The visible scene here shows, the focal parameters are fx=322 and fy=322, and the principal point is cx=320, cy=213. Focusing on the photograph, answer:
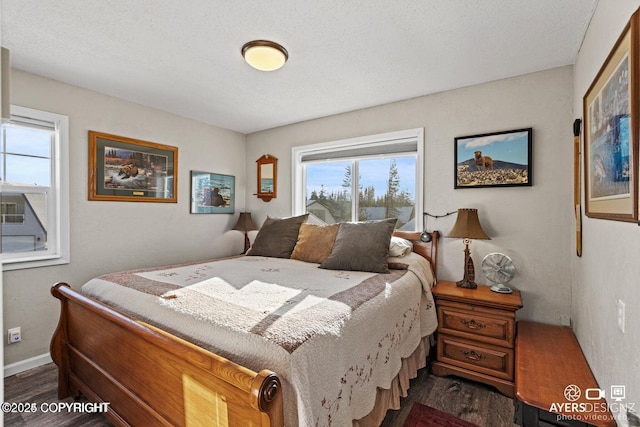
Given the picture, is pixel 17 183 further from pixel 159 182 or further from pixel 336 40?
pixel 336 40

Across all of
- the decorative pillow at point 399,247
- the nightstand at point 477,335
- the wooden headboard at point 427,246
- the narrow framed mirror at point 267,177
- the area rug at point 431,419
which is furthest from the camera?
the narrow framed mirror at point 267,177

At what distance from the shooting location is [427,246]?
2955 millimetres

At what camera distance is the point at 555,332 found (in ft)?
7.29

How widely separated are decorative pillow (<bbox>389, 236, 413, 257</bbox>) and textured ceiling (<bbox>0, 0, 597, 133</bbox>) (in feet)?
4.44

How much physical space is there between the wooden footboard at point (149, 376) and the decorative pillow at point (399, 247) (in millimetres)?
1895

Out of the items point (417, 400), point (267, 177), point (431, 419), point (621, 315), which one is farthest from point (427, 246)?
point (267, 177)

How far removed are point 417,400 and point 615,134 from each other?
6.20 feet

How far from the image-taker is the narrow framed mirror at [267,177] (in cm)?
409

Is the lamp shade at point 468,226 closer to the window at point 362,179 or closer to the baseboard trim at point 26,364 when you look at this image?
the window at point 362,179

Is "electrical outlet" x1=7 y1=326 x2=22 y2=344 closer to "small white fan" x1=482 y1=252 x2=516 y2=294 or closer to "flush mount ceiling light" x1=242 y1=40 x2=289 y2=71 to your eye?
"flush mount ceiling light" x1=242 y1=40 x2=289 y2=71

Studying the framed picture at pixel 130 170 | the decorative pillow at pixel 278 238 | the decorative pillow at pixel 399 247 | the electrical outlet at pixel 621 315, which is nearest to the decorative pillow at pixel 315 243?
the decorative pillow at pixel 278 238

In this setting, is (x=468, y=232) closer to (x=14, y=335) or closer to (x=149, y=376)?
(x=149, y=376)

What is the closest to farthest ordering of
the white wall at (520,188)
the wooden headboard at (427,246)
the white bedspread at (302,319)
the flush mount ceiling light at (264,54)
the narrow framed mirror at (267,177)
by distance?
the white bedspread at (302,319)
the flush mount ceiling light at (264,54)
the white wall at (520,188)
the wooden headboard at (427,246)
the narrow framed mirror at (267,177)

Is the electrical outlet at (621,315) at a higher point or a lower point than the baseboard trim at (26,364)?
higher
